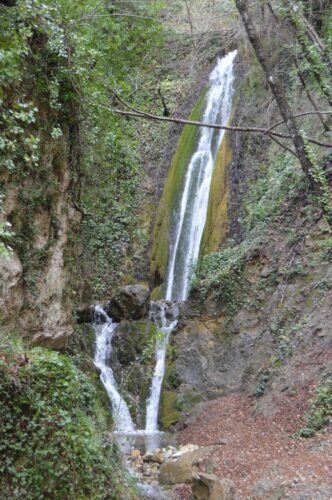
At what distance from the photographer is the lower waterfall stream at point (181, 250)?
12.1 meters

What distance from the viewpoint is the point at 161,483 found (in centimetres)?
812

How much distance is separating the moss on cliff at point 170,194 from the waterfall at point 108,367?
4.17 m

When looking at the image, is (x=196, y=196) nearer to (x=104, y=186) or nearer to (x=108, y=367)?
(x=104, y=186)

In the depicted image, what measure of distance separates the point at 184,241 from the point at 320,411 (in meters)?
10.7

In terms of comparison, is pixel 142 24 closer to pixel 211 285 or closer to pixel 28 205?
pixel 28 205

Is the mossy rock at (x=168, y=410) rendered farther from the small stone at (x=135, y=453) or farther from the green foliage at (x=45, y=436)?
the green foliage at (x=45, y=436)

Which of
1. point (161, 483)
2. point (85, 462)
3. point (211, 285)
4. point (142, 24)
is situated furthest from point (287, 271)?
point (85, 462)

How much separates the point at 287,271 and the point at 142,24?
659cm

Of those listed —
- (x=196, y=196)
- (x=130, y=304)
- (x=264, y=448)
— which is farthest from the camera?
(x=196, y=196)

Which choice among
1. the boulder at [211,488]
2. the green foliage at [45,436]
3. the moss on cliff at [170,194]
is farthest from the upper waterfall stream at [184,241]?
the green foliage at [45,436]

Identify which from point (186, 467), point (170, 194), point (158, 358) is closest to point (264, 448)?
point (186, 467)

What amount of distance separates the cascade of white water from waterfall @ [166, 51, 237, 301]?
2.29 meters

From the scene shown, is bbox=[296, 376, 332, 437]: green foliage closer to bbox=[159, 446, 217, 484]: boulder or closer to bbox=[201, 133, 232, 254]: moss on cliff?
bbox=[159, 446, 217, 484]: boulder

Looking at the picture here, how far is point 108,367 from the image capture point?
1305cm
